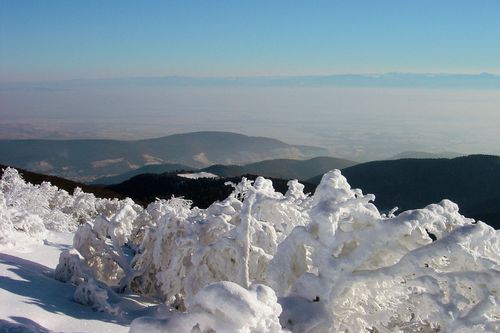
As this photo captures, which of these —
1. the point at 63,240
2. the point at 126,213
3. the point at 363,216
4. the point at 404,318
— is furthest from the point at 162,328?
the point at 63,240

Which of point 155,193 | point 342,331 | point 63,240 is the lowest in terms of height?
point 155,193

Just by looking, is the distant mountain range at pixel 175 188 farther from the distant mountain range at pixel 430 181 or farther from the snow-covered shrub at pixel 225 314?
the snow-covered shrub at pixel 225 314

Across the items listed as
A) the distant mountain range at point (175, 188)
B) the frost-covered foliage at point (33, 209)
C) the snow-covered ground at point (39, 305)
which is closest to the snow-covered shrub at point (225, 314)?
the snow-covered ground at point (39, 305)

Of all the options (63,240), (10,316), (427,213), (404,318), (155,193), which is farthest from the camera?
(155,193)

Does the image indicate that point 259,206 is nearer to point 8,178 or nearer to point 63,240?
point 63,240

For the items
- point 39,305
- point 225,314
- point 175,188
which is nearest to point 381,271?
point 225,314

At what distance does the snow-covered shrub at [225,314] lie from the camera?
6613 mm

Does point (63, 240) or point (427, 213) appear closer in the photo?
point (427, 213)

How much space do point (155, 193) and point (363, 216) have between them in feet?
245

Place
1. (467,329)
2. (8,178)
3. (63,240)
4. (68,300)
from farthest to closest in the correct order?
(8,178) < (63,240) < (68,300) < (467,329)

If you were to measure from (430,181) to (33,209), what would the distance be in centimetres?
14100

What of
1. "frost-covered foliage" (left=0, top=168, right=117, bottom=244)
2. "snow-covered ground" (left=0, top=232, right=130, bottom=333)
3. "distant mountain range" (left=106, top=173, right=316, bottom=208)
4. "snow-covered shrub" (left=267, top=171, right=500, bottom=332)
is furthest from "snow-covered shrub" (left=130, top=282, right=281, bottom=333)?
"distant mountain range" (left=106, top=173, right=316, bottom=208)

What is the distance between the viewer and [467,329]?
8.10 m

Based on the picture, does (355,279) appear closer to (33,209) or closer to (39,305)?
(39,305)
